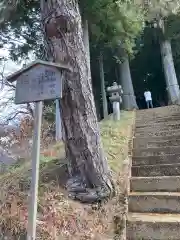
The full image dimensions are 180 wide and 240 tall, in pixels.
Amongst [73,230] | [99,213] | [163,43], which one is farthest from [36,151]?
[163,43]

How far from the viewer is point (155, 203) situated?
4.07 m

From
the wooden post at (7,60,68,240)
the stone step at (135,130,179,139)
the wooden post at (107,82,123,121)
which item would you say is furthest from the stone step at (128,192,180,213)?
the wooden post at (107,82,123,121)

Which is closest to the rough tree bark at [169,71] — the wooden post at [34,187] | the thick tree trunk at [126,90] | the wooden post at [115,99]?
the thick tree trunk at [126,90]

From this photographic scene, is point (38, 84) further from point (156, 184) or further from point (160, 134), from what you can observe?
point (160, 134)

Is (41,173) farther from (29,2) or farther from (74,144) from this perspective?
(29,2)

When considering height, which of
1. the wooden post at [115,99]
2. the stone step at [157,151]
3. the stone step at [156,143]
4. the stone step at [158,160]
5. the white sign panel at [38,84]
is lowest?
the stone step at [158,160]

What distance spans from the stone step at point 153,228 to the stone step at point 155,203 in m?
0.26

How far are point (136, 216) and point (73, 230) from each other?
866 mm

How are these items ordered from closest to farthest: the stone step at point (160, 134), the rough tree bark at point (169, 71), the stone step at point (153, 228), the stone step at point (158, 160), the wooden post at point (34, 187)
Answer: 1. the wooden post at point (34, 187)
2. the stone step at point (153, 228)
3. the stone step at point (158, 160)
4. the stone step at point (160, 134)
5. the rough tree bark at point (169, 71)

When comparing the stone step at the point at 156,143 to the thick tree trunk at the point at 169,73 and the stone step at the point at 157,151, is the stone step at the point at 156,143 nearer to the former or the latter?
the stone step at the point at 157,151

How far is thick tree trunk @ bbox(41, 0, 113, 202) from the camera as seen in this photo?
405 cm

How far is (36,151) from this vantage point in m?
3.11

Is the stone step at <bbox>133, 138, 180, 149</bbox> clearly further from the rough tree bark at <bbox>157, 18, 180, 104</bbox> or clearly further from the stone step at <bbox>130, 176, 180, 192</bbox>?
the rough tree bark at <bbox>157, 18, 180, 104</bbox>

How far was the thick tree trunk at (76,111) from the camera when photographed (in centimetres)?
405
